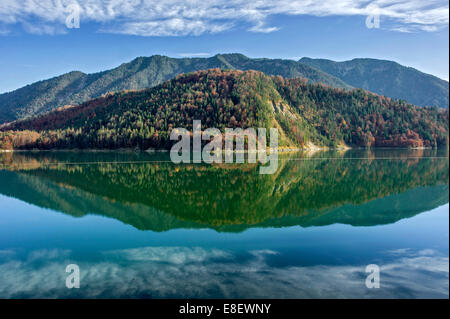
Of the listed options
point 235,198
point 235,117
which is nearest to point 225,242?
point 235,198

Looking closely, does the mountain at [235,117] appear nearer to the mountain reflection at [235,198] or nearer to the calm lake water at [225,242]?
the mountain reflection at [235,198]

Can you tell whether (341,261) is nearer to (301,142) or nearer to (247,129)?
(247,129)

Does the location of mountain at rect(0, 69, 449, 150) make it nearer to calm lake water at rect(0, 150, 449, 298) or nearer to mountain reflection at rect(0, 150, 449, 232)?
mountain reflection at rect(0, 150, 449, 232)

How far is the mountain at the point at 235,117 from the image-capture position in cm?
13733

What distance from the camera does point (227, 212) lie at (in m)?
24.1

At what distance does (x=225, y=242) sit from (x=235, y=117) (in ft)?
399

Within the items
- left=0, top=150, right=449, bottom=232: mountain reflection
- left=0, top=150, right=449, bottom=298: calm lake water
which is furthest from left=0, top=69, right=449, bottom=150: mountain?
left=0, top=150, right=449, bottom=298: calm lake water

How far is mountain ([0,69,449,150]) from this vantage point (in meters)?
137

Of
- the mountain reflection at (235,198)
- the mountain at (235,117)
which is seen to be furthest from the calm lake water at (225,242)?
the mountain at (235,117)

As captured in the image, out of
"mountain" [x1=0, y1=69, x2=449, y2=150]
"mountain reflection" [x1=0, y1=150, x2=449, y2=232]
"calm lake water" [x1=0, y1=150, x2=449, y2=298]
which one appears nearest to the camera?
"calm lake water" [x1=0, y1=150, x2=449, y2=298]

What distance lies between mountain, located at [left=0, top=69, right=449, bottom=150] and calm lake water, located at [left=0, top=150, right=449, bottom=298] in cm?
9766

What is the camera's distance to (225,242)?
17.7 metres

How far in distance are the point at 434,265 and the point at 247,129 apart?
11394 centimetres
